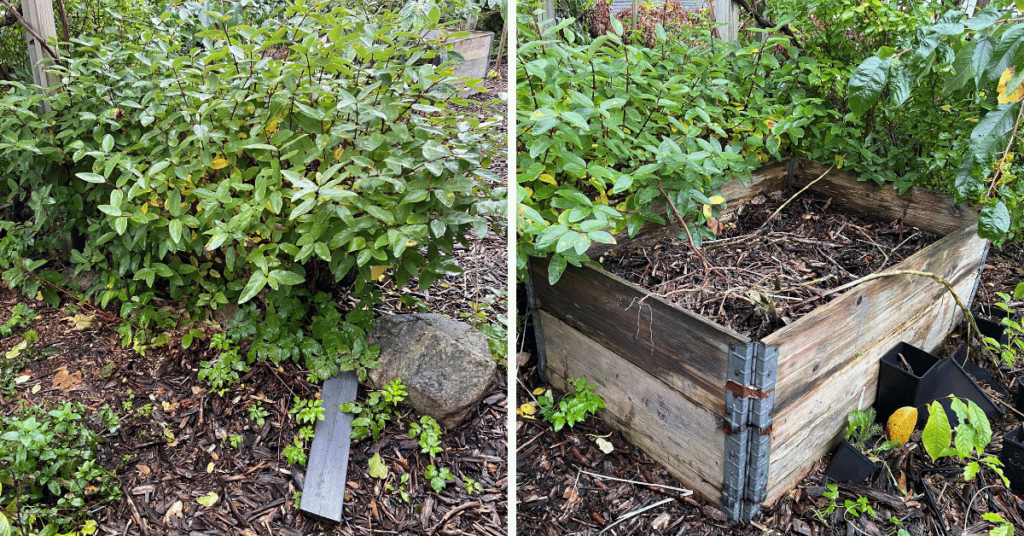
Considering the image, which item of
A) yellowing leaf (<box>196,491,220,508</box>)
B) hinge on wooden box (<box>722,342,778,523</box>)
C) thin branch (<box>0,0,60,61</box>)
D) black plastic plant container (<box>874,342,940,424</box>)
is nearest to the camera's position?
hinge on wooden box (<box>722,342,778,523</box>)

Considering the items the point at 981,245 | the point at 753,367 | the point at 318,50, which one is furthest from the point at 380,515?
the point at 981,245

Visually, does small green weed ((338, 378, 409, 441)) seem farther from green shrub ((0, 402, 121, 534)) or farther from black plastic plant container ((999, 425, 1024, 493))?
black plastic plant container ((999, 425, 1024, 493))

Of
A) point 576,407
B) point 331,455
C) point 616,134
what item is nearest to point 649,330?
point 576,407

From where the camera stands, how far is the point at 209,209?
5.44 feet

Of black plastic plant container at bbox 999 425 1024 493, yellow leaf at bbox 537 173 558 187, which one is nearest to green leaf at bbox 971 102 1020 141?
black plastic plant container at bbox 999 425 1024 493

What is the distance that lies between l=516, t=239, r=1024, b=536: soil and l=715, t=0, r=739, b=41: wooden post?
164 cm

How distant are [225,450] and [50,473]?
421 millimetres

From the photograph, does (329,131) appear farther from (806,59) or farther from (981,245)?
(981,245)

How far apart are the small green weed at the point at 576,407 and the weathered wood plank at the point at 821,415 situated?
1.77 feet

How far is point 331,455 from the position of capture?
72.9 inches

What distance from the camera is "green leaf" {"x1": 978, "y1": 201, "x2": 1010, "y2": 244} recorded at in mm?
1776

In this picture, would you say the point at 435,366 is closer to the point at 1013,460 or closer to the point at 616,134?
the point at 616,134

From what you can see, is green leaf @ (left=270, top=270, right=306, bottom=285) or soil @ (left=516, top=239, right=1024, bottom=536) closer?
green leaf @ (left=270, top=270, right=306, bottom=285)

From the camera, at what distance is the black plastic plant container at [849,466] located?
6.15ft
